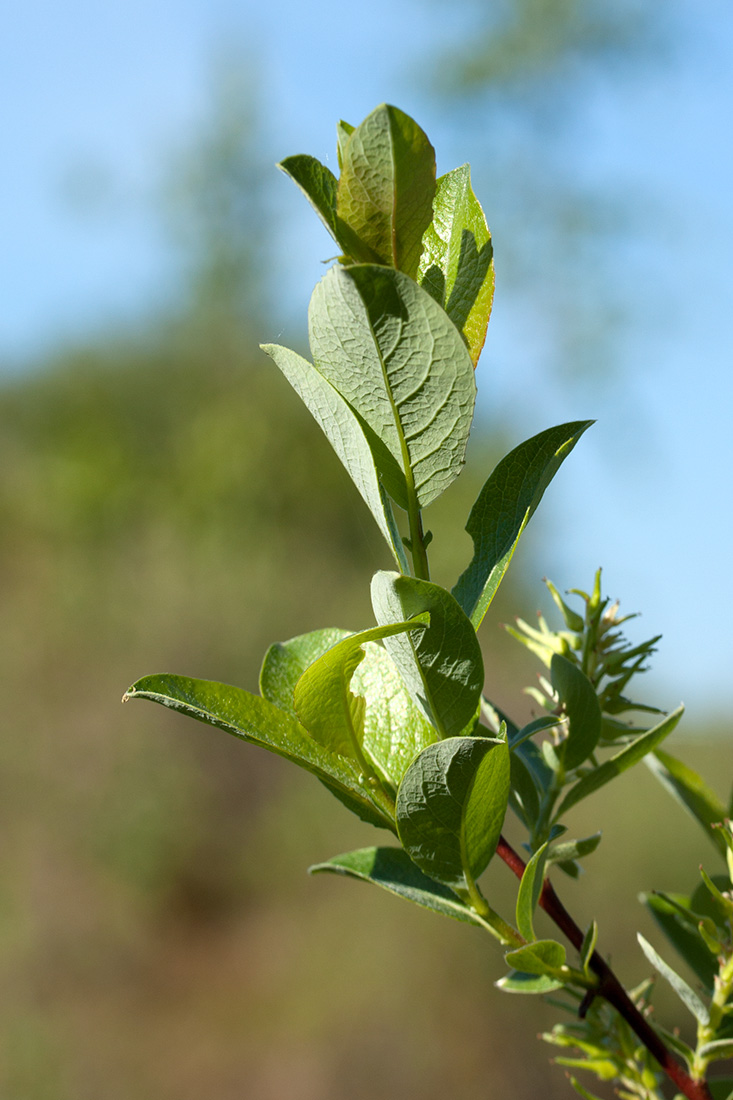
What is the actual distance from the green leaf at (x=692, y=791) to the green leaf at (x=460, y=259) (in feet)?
0.81

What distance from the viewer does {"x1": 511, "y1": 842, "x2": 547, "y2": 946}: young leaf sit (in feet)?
1.10

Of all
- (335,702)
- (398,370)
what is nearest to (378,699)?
(335,702)

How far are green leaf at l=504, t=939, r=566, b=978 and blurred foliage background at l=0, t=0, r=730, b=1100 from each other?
1.20 metres

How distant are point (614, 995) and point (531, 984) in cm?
4

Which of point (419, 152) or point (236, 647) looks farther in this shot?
point (236, 647)

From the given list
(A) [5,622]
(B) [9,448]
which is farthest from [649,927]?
(B) [9,448]

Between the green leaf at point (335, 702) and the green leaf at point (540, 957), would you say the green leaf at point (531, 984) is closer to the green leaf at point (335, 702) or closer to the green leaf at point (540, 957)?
the green leaf at point (540, 957)

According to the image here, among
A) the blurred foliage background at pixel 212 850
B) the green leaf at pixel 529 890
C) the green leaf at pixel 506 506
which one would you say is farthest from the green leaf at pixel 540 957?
the blurred foliage background at pixel 212 850

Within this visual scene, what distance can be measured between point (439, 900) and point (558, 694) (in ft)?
0.33

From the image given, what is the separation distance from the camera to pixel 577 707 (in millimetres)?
391

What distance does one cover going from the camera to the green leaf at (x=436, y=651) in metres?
0.30

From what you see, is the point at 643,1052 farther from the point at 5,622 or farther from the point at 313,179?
the point at 5,622

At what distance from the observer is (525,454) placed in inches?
13.7

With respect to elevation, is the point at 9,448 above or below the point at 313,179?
above
